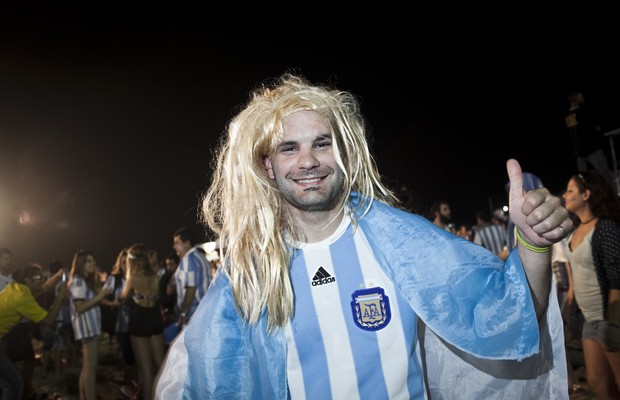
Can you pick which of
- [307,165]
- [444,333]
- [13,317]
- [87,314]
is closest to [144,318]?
[87,314]

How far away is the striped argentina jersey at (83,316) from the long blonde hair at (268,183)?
4630mm

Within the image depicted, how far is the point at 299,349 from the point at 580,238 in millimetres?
3159

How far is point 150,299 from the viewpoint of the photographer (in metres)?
6.04

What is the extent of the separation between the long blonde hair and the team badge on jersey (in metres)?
0.29

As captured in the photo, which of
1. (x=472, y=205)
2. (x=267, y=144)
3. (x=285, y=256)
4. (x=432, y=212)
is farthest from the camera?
(x=472, y=205)

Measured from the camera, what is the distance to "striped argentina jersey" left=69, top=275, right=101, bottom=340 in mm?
6137

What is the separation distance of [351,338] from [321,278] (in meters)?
0.29

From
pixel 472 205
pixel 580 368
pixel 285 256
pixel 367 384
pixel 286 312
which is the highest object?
pixel 472 205

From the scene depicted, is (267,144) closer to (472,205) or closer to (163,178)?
(163,178)

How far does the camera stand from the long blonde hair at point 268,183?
2051 mm

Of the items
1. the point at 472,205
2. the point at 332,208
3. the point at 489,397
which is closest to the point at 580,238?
the point at 489,397

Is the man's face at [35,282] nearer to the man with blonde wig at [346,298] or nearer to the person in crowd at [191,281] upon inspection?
the person in crowd at [191,281]

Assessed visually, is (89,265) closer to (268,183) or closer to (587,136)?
(268,183)

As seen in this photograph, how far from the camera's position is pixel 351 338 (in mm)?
1950
